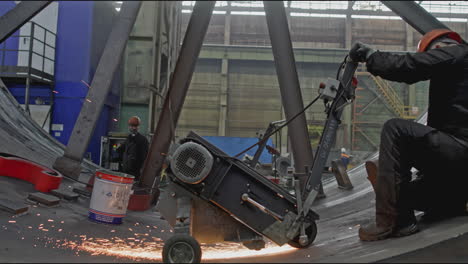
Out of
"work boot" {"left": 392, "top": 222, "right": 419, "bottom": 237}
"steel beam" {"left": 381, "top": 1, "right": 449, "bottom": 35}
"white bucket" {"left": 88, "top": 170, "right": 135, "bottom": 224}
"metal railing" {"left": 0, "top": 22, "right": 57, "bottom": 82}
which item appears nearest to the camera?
"work boot" {"left": 392, "top": 222, "right": 419, "bottom": 237}

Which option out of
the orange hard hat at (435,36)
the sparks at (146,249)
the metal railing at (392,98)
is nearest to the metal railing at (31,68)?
the sparks at (146,249)

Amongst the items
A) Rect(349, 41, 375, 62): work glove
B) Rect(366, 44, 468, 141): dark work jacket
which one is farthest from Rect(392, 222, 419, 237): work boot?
Rect(349, 41, 375, 62): work glove

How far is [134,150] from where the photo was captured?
5.22 m

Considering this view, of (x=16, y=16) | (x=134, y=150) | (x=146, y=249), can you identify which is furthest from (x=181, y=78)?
(x=146, y=249)

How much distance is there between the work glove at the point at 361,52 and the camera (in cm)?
230

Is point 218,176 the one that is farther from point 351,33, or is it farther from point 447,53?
point 351,33

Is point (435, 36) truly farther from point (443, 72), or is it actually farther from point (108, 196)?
point (108, 196)

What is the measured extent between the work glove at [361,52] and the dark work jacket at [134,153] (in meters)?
3.51

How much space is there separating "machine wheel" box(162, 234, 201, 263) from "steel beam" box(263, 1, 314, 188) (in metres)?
2.94

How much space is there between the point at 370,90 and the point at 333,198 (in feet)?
52.4

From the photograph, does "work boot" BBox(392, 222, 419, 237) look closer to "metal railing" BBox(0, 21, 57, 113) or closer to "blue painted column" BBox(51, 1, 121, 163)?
"blue painted column" BBox(51, 1, 121, 163)

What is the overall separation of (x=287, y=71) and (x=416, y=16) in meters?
1.52

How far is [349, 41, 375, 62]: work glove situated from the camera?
2.30 metres

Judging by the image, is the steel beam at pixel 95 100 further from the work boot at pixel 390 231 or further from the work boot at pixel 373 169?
the work boot at pixel 390 231
